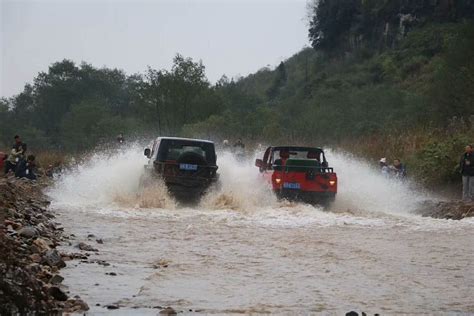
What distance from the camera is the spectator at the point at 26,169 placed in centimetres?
2156

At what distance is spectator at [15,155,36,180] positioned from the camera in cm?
2156

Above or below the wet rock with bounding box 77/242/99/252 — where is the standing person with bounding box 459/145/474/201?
above

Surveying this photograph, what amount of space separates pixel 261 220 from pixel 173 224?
6.78 ft

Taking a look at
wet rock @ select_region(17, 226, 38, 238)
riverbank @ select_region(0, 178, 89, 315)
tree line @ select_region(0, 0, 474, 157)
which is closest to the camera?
riverbank @ select_region(0, 178, 89, 315)

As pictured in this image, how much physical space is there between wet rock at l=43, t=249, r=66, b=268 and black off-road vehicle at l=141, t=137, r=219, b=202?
337 inches

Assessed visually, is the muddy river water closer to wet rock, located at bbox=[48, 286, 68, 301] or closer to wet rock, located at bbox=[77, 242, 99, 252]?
wet rock, located at bbox=[77, 242, 99, 252]

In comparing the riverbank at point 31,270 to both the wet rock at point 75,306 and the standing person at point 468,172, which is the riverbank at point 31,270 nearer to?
the wet rock at point 75,306

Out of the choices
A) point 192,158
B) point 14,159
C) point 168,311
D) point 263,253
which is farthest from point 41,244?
point 14,159

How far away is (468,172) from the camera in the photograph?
17.8 metres

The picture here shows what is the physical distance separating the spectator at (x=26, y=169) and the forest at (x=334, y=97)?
1183cm

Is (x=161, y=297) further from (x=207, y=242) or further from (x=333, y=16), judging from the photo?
(x=333, y=16)

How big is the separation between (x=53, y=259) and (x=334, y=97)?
44704 mm

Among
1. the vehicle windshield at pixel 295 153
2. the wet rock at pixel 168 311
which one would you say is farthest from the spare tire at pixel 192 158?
the wet rock at pixel 168 311

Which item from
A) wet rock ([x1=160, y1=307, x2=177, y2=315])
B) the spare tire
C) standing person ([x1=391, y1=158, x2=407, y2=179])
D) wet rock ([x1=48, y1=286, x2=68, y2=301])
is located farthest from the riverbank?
standing person ([x1=391, y1=158, x2=407, y2=179])
